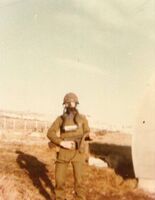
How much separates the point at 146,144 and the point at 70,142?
12.7 ft

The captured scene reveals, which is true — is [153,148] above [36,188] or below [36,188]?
above

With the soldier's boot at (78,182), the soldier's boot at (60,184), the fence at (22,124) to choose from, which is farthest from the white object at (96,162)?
the fence at (22,124)

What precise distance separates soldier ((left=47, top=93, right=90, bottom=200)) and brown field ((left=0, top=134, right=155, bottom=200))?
139 cm

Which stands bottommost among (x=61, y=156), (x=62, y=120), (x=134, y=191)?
(x=134, y=191)

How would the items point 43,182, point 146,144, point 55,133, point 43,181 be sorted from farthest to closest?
point 146,144, point 43,181, point 43,182, point 55,133

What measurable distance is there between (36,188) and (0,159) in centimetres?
332

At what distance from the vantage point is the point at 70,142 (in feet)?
25.5

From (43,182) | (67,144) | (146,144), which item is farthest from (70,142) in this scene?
(146,144)

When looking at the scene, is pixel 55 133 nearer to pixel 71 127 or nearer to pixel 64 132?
pixel 64 132

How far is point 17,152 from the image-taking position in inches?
584

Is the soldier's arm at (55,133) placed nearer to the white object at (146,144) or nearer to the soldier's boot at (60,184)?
the soldier's boot at (60,184)

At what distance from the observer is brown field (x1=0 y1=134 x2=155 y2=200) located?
9.36 metres

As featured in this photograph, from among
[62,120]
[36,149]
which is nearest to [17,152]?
[36,149]

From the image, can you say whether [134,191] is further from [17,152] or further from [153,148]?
[17,152]
